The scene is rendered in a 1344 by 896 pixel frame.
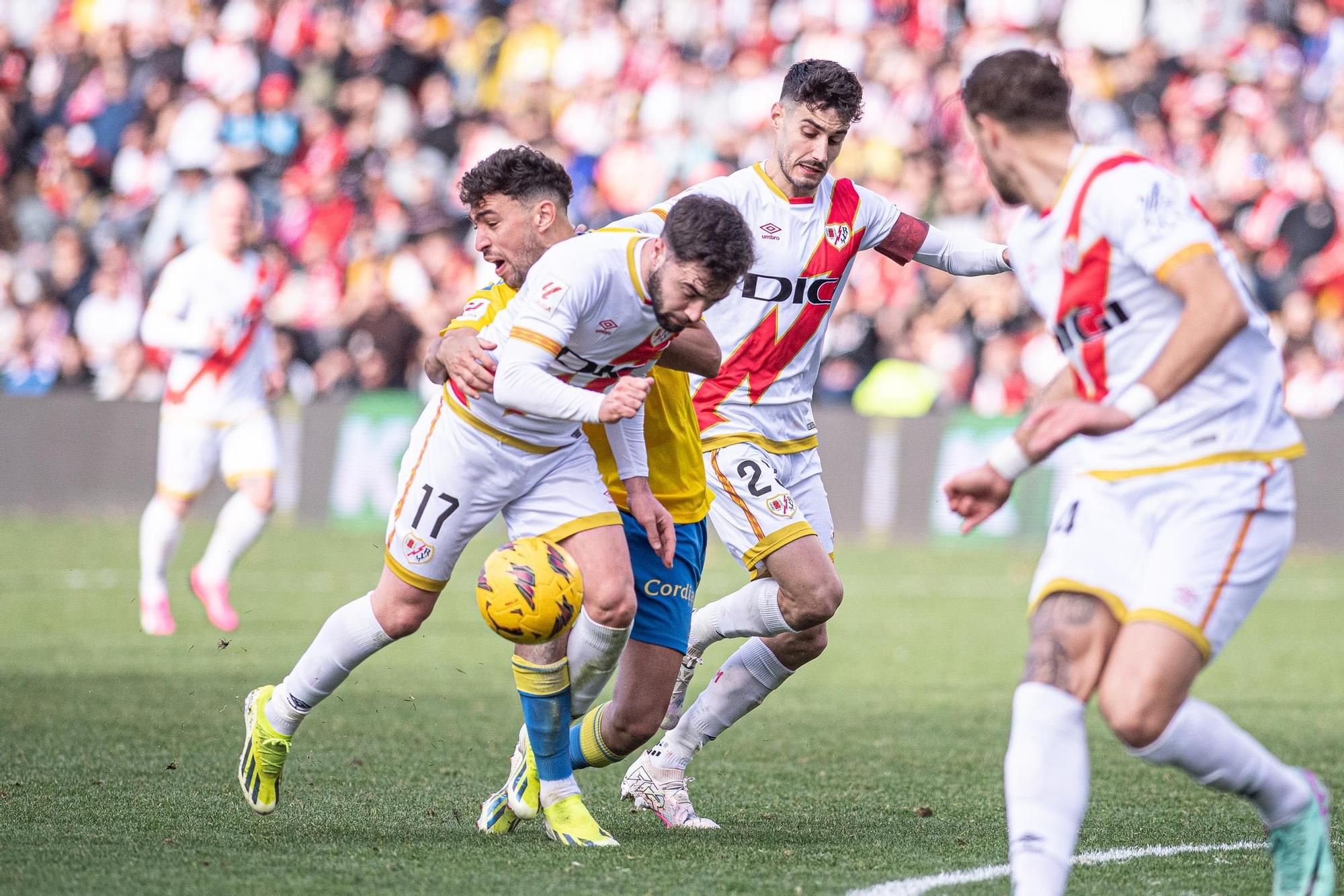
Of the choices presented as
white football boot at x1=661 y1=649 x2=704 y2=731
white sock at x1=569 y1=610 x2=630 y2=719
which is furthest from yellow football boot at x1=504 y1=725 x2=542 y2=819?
white football boot at x1=661 y1=649 x2=704 y2=731

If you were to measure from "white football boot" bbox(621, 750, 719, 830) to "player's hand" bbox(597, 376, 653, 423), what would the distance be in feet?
6.04

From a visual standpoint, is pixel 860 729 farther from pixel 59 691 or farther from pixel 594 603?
pixel 59 691

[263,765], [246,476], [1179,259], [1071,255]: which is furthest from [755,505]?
[246,476]

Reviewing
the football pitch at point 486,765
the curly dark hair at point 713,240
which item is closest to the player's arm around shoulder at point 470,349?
the curly dark hair at point 713,240

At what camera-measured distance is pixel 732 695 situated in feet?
22.0

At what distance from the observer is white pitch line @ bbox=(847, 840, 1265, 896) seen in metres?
5.05

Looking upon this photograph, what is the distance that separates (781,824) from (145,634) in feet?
21.0

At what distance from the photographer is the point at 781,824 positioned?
20.5 feet

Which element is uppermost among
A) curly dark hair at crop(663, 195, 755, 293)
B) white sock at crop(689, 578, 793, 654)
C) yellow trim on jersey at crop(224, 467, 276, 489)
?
curly dark hair at crop(663, 195, 755, 293)

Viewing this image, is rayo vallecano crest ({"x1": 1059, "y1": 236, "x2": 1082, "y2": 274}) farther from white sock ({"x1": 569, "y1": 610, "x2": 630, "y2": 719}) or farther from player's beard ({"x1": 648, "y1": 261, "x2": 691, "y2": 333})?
white sock ({"x1": 569, "y1": 610, "x2": 630, "y2": 719})

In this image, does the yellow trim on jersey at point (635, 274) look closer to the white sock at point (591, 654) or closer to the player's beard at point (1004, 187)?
the white sock at point (591, 654)

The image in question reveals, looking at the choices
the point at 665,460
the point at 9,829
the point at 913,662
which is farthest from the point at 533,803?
the point at 913,662

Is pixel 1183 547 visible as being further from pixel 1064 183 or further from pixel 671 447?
pixel 671 447

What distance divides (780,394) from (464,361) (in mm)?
1660
